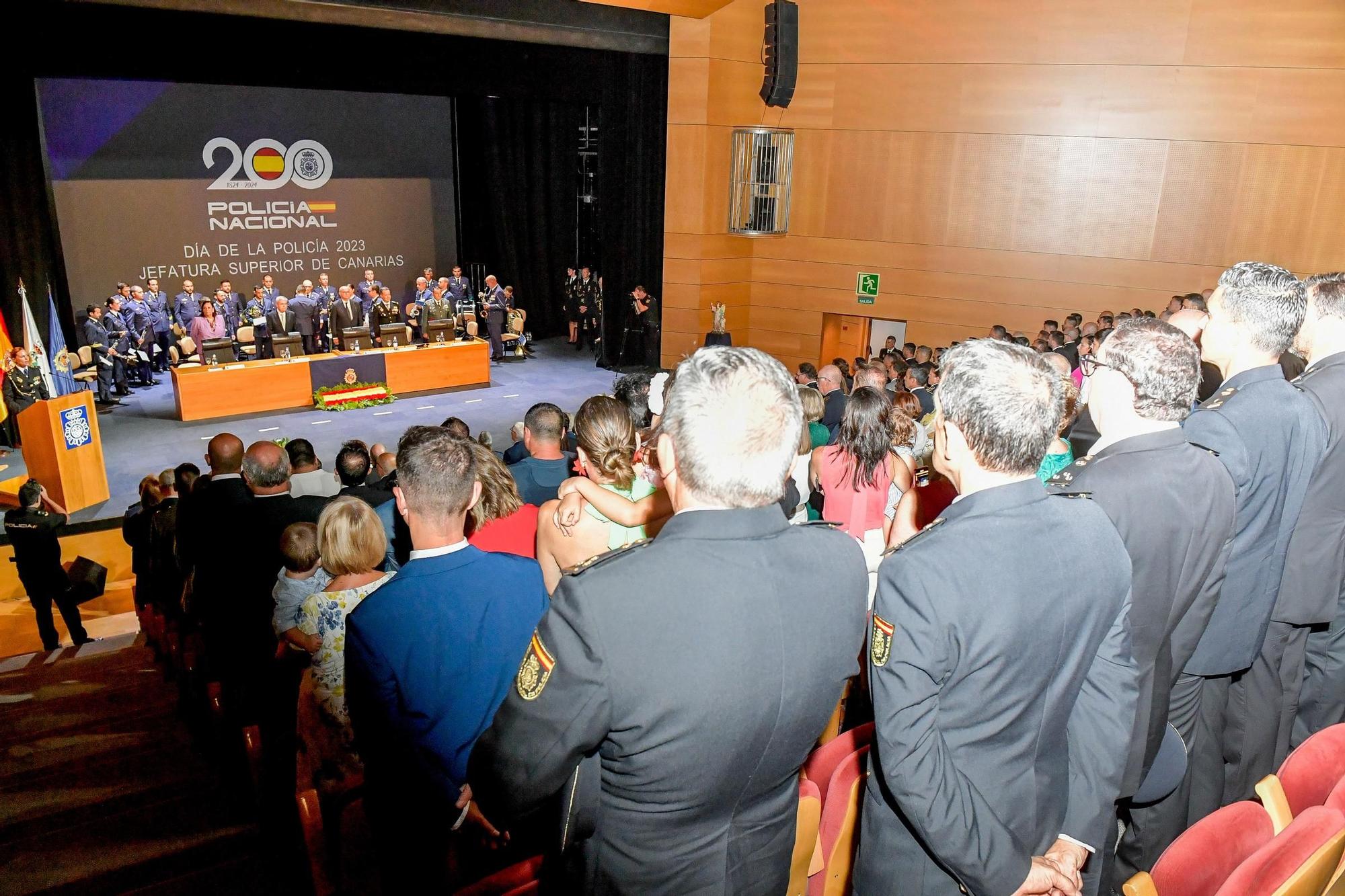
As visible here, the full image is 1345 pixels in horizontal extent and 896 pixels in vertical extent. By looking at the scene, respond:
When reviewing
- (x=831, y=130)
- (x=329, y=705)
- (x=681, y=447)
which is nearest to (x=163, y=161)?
(x=831, y=130)

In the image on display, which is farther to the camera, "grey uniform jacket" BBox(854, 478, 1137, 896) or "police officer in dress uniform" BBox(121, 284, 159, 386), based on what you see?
"police officer in dress uniform" BBox(121, 284, 159, 386)

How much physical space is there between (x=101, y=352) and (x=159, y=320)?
112 cm

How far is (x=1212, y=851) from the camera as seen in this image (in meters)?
1.91

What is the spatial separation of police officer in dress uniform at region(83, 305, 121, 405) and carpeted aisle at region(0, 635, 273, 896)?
7.11 meters

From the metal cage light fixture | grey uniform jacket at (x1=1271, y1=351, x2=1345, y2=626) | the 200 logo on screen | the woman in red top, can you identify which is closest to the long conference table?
the 200 logo on screen

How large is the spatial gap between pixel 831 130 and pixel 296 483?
8.87 metres

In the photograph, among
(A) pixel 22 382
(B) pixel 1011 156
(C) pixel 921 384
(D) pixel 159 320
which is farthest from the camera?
(D) pixel 159 320

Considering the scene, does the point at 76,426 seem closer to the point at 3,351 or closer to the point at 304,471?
the point at 3,351

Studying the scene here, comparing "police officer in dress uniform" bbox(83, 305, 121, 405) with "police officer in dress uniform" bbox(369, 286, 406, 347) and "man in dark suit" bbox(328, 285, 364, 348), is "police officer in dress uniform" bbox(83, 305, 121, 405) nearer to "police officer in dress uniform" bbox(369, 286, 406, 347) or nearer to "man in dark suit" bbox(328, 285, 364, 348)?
"man in dark suit" bbox(328, 285, 364, 348)

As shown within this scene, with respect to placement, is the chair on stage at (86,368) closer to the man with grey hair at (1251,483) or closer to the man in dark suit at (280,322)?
the man in dark suit at (280,322)

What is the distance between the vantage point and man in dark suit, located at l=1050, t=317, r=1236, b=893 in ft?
6.10

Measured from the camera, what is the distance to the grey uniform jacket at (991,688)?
1.43m

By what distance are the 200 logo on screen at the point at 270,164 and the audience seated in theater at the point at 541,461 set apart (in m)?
10.9

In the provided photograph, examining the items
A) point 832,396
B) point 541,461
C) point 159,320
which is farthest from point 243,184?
point 541,461
